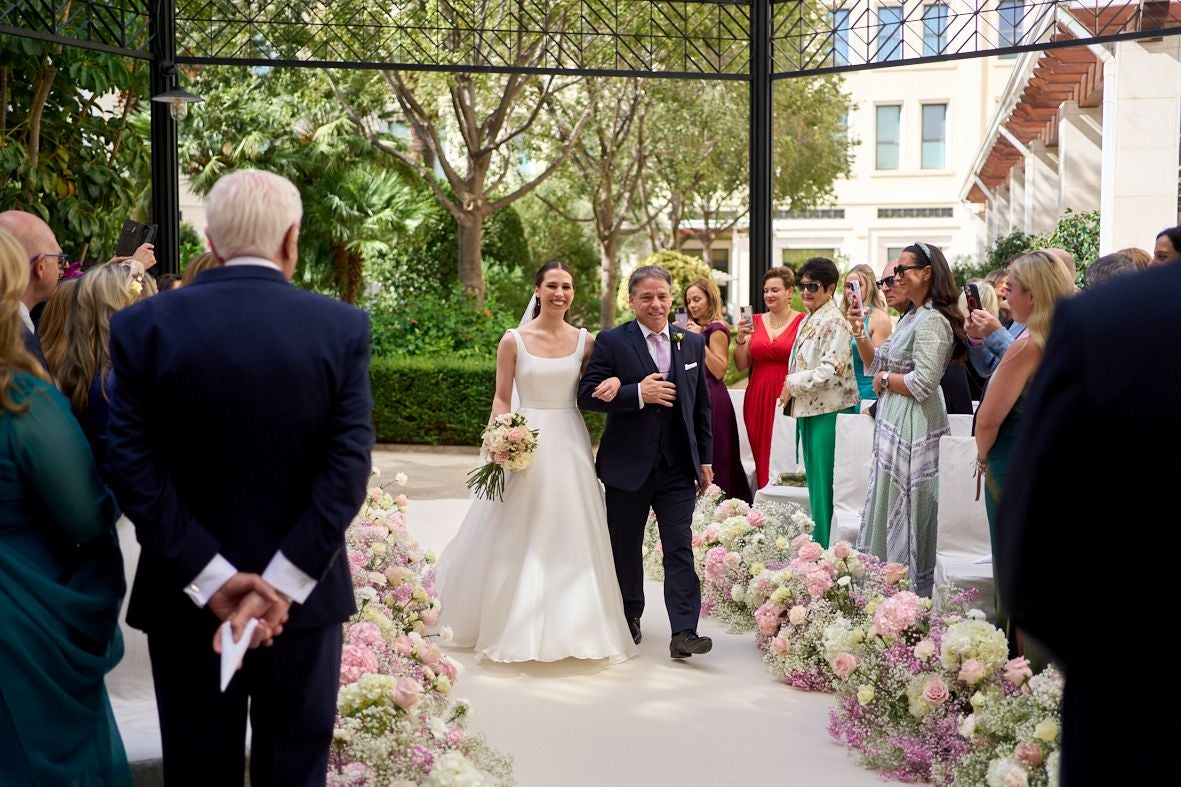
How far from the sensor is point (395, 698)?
13.5ft

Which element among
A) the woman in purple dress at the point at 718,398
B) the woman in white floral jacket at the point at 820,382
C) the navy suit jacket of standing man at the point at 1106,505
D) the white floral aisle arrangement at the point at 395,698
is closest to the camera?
the navy suit jacket of standing man at the point at 1106,505

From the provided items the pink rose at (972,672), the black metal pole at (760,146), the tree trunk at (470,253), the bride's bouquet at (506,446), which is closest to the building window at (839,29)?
the black metal pole at (760,146)

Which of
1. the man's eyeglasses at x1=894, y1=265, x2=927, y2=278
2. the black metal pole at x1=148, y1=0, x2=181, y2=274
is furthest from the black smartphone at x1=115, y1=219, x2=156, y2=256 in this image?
the man's eyeglasses at x1=894, y1=265, x2=927, y2=278

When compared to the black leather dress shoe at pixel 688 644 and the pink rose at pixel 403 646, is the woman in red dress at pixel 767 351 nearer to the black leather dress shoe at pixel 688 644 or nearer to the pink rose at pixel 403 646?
the black leather dress shoe at pixel 688 644

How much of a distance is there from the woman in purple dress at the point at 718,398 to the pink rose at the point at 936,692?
4.13 meters

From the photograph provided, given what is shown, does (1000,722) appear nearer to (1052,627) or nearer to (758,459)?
(1052,627)

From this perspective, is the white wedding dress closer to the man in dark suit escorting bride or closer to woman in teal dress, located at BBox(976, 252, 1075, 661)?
the man in dark suit escorting bride

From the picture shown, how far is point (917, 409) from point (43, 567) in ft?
14.4

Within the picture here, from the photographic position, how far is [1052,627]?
6.22 ft

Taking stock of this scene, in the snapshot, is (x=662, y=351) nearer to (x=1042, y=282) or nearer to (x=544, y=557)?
(x=544, y=557)

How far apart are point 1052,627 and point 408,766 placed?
260cm

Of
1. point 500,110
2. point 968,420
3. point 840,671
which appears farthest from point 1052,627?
point 500,110

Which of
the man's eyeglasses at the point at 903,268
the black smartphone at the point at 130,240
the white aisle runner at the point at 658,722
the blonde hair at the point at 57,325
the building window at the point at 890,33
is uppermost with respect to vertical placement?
the building window at the point at 890,33

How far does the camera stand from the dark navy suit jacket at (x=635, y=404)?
21.4 feet
